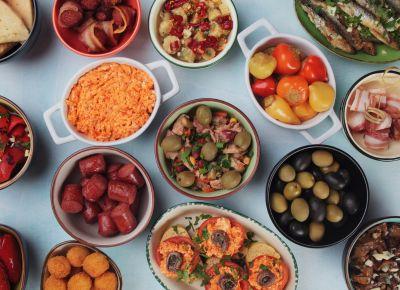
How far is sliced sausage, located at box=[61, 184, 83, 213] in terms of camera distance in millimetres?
1689

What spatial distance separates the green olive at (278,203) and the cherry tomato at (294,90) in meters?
0.33

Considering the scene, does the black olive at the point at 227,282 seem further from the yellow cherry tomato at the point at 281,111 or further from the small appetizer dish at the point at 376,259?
the yellow cherry tomato at the point at 281,111

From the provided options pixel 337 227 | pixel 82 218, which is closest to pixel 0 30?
pixel 82 218

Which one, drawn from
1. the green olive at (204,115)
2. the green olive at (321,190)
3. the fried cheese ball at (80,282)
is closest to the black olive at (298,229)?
the green olive at (321,190)

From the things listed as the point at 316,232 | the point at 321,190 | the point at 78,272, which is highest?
the point at 321,190

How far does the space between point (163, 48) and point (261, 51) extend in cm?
35

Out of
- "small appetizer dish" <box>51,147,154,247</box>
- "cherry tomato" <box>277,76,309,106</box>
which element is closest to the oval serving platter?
"cherry tomato" <box>277,76,309,106</box>

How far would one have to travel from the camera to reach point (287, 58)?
1697 millimetres

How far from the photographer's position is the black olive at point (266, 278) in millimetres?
1627

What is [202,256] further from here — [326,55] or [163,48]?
[326,55]

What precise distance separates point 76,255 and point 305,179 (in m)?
0.85

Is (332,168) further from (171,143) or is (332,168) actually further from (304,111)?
(171,143)

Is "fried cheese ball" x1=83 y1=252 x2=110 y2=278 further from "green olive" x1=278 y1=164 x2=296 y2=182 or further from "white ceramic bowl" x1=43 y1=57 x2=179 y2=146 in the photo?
"green olive" x1=278 y1=164 x2=296 y2=182

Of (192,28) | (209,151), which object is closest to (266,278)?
(209,151)
